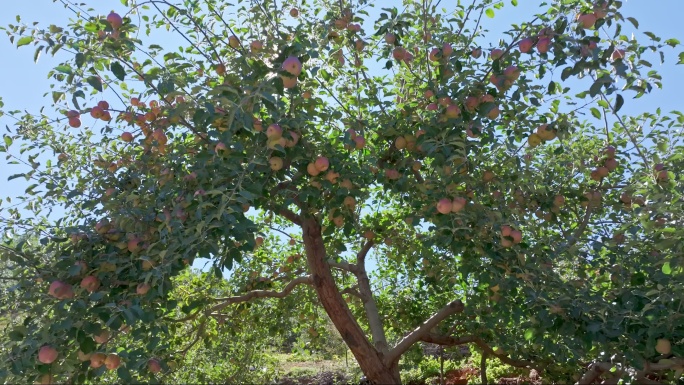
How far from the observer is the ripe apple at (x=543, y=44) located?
3650mm

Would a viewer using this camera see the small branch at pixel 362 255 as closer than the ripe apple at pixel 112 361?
No

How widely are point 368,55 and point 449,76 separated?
89 centimetres

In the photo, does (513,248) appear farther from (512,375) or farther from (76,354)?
(512,375)

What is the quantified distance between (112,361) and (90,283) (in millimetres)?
414

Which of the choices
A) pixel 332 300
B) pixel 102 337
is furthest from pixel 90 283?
pixel 332 300

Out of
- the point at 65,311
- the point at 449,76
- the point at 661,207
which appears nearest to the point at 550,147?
the point at 449,76

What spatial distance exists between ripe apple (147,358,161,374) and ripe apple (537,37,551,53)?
9.17 feet

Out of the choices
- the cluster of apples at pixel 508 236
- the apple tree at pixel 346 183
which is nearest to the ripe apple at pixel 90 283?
the apple tree at pixel 346 183

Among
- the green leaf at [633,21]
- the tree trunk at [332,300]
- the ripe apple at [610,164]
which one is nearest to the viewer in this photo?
the green leaf at [633,21]

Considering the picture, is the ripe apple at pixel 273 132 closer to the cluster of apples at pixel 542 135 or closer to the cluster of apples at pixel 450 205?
the cluster of apples at pixel 450 205

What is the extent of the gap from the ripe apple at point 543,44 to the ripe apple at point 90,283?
283cm

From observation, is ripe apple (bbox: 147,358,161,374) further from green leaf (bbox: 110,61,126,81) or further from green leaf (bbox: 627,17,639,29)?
green leaf (bbox: 627,17,639,29)

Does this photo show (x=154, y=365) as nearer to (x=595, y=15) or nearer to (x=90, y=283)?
(x=90, y=283)

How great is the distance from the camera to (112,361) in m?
3.02
